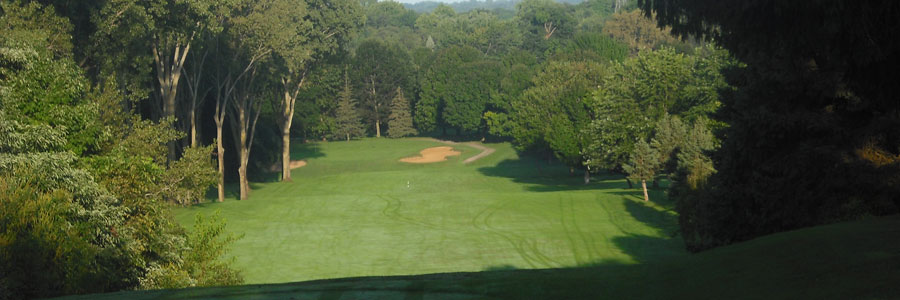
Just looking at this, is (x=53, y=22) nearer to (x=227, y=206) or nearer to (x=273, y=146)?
(x=227, y=206)

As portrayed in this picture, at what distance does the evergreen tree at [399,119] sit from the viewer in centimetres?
11950

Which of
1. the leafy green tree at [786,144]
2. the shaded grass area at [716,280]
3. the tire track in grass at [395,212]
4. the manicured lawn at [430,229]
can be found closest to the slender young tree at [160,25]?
the manicured lawn at [430,229]

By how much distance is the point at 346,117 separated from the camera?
11444 cm

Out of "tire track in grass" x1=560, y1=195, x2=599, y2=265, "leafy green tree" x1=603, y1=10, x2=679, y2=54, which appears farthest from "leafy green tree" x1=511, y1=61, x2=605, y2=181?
"leafy green tree" x1=603, y1=10, x2=679, y2=54

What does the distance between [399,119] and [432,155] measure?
809 inches

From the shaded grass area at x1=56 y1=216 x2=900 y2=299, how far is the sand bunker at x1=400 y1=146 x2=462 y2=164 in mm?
80850

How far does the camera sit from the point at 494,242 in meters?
39.6

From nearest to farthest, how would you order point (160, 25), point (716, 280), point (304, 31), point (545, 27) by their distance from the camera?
point (716, 280)
point (160, 25)
point (304, 31)
point (545, 27)

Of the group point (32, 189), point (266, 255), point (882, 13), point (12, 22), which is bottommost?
point (266, 255)

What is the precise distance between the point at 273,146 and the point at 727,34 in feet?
214

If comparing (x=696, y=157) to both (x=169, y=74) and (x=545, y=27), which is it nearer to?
(x=169, y=74)

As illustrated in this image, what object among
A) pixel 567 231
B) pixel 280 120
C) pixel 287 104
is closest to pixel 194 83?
pixel 287 104

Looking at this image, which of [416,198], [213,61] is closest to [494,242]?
[416,198]

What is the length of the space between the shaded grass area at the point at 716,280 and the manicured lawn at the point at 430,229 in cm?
1741
